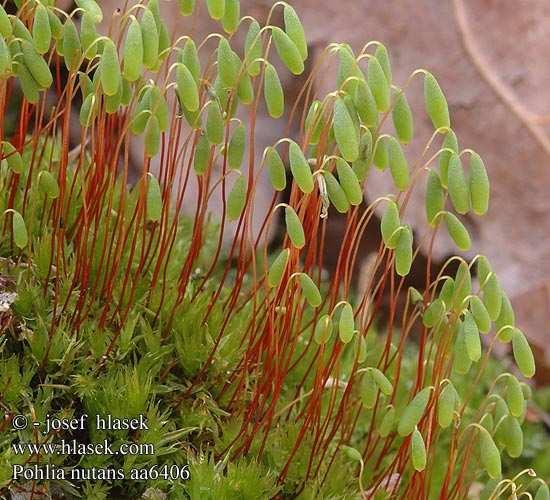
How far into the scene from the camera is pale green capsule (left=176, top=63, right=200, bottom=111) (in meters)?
1.12

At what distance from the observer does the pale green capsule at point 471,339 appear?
3.77 ft

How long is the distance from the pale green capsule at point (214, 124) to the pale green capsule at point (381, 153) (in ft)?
0.67

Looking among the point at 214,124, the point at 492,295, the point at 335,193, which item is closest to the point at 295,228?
the point at 335,193

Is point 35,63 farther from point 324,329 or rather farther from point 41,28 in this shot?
point 324,329

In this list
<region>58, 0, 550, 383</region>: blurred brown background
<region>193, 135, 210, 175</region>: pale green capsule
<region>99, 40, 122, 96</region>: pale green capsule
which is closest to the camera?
<region>99, 40, 122, 96</region>: pale green capsule

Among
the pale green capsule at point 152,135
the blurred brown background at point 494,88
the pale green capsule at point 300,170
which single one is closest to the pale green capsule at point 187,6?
the pale green capsule at point 152,135

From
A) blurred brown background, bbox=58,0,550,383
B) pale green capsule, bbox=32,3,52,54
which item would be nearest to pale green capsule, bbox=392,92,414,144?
pale green capsule, bbox=32,3,52,54

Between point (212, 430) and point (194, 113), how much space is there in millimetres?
461

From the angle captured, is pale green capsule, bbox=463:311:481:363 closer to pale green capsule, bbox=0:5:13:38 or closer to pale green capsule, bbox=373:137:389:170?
pale green capsule, bbox=373:137:389:170

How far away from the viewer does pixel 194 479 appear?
1230 millimetres

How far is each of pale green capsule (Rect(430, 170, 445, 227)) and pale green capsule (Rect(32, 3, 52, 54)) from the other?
516 millimetres

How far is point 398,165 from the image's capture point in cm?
119

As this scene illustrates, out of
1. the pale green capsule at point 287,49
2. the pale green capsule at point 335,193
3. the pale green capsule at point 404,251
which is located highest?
the pale green capsule at point 287,49

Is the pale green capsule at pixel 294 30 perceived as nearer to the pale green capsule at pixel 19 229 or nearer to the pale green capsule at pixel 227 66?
the pale green capsule at pixel 227 66
